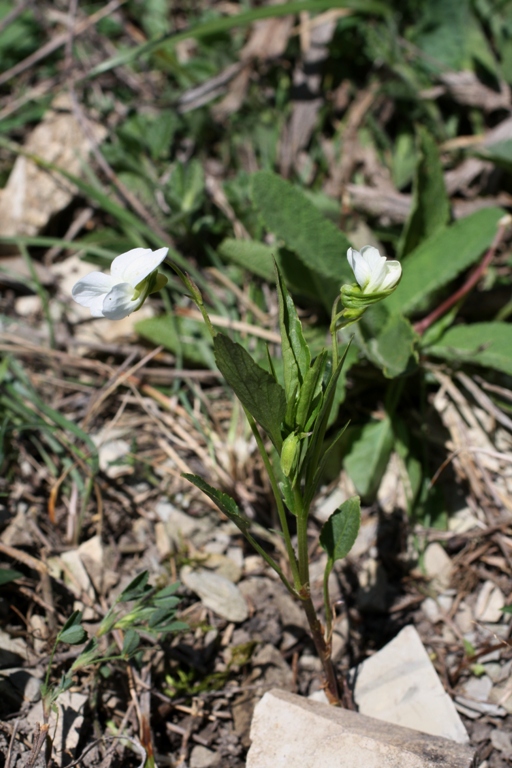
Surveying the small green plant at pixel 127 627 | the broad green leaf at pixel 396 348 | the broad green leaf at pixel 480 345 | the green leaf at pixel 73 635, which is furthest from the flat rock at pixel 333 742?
the broad green leaf at pixel 480 345

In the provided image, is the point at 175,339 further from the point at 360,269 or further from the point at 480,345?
the point at 360,269

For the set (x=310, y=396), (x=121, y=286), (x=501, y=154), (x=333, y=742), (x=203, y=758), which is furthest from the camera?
(x=501, y=154)

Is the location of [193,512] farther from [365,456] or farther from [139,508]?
[365,456]

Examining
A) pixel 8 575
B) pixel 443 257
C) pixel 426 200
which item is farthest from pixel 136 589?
pixel 426 200

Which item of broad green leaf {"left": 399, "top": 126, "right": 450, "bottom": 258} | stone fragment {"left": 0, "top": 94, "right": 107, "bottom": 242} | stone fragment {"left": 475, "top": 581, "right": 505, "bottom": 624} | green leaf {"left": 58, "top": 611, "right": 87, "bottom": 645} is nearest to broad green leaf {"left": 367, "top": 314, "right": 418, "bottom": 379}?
broad green leaf {"left": 399, "top": 126, "right": 450, "bottom": 258}

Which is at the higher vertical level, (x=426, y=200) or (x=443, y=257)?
(x=426, y=200)
